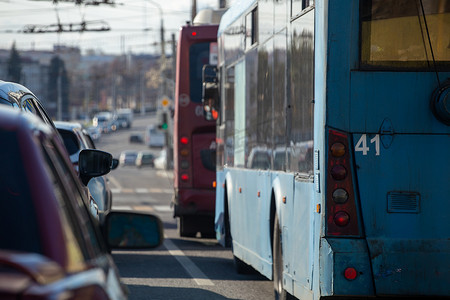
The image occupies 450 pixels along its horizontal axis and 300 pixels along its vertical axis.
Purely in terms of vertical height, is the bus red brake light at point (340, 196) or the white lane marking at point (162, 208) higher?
the bus red brake light at point (340, 196)

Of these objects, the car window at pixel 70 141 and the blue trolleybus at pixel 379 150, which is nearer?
the blue trolleybus at pixel 379 150

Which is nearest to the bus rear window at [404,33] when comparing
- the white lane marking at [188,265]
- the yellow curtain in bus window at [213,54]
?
the white lane marking at [188,265]

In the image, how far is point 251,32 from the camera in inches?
440

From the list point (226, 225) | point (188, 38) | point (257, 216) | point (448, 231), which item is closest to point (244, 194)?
point (257, 216)

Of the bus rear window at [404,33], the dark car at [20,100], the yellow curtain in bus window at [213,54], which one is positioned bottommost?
the dark car at [20,100]

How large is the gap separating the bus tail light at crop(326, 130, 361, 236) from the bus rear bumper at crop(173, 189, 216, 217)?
1059 centimetres

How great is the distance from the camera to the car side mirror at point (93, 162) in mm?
6836

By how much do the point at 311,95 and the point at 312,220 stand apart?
912 mm

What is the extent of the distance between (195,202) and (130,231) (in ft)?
45.9

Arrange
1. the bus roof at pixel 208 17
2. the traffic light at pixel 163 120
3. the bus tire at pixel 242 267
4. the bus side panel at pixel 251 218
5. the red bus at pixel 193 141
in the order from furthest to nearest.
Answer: the traffic light at pixel 163 120 → the bus roof at pixel 208 17 → the red bus at pixel 193 141 → the bus tire at pixel 242 267 → the bus side panel at pixel 251 218

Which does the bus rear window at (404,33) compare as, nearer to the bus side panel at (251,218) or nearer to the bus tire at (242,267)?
the bus side panel at (251,218)

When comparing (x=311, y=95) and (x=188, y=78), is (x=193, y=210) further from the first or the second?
(x=311, y=95)

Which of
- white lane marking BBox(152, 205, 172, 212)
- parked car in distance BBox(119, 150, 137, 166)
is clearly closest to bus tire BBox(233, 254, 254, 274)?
white lane marking BBox(152, 205, 172, 212)

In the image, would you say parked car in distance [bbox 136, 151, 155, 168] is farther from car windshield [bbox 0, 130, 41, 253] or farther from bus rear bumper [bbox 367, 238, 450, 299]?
car windshield [bbox 0, 130, 41, 253]
